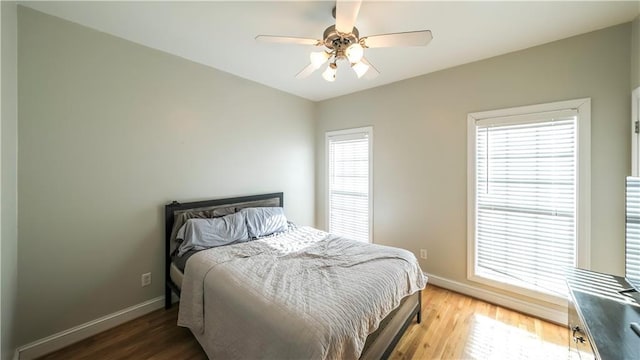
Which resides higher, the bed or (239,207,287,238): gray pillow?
(239,207,287,238): gray pillow

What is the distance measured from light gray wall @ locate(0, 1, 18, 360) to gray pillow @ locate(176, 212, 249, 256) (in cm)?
100

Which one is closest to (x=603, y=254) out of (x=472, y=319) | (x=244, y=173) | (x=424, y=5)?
(x=472, y=319)

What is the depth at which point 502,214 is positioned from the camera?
99.1 inches

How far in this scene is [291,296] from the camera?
145 centimetres

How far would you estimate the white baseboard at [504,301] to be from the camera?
7.24ft

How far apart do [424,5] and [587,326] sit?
2.11m

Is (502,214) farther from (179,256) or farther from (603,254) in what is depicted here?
(179,256)

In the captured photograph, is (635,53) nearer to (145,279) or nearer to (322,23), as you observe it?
(322,23)

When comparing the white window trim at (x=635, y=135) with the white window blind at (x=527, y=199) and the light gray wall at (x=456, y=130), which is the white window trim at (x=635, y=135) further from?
the white window blind at (x=527, y=199)

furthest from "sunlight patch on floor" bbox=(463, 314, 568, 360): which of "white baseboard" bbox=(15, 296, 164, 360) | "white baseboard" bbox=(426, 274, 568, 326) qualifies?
"white baseboard" bbox=(15, 296, 164, 360)

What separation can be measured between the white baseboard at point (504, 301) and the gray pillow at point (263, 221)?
1.98 m

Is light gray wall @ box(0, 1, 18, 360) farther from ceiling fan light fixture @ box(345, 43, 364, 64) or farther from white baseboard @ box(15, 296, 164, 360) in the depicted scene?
ceiling fan light fixture @ box(345, 43, 364, 64)

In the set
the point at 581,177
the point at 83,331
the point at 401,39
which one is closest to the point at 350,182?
the point at 401,39

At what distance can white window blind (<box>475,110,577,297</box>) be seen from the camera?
219 cm
